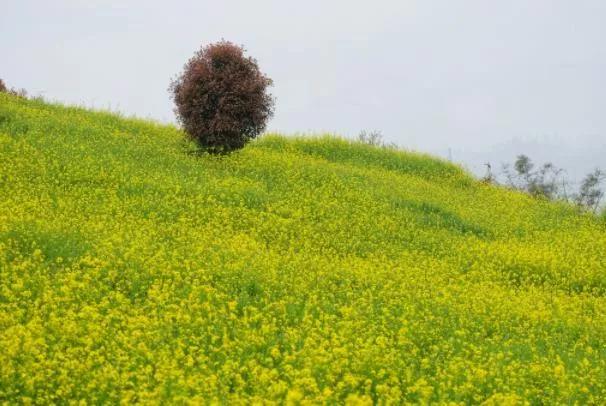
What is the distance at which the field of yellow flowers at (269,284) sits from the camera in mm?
8500

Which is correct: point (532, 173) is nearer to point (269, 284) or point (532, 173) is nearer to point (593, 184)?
point (593, 184)

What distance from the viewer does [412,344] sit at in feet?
33.2

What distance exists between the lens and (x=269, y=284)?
12305 mm

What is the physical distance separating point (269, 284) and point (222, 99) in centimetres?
1237

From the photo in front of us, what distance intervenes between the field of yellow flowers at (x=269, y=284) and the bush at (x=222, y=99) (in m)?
0.99

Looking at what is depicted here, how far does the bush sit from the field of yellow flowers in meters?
0.99

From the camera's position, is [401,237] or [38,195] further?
[401,237]

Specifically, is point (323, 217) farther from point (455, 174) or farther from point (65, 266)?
point (455, 174)

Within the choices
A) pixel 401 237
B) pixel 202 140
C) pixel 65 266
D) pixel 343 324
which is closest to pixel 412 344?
pixel 343 324

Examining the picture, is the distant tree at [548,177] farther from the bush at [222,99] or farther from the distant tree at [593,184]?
the bush at [222,99]

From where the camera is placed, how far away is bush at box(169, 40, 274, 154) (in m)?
23.7

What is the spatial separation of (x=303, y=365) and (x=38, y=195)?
10064mm

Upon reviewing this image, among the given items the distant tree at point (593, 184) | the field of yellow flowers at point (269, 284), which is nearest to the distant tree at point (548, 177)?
the distant tree at point (593, 184)

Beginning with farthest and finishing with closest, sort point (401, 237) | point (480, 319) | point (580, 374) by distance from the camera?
point (401, 237) → point (480, 319) → point (580, 374)
